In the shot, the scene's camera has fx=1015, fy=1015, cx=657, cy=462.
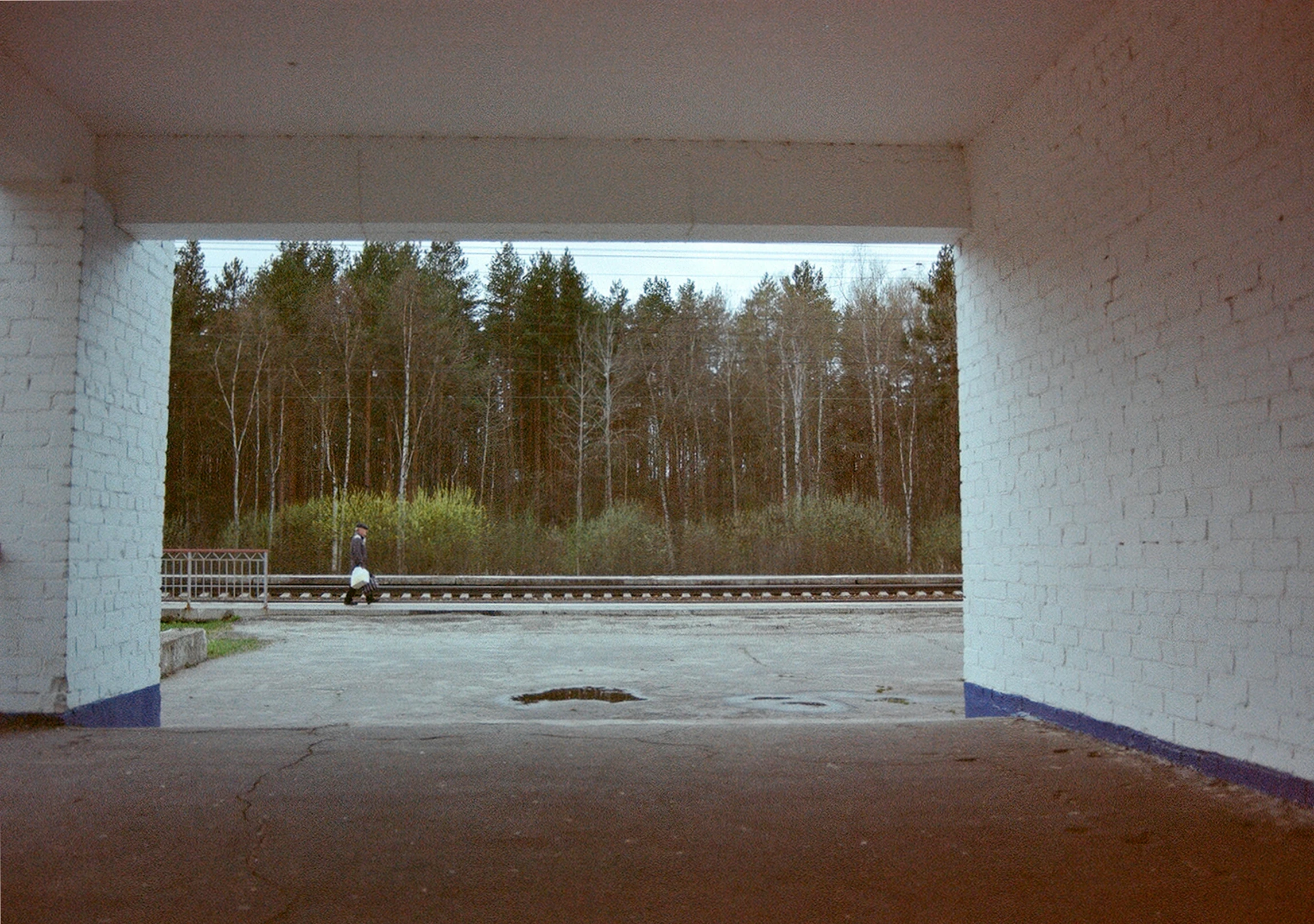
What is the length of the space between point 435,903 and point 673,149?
19.6 ft

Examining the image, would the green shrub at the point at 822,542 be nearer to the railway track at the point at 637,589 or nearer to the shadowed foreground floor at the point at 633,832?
the railway track at the point at 637,589

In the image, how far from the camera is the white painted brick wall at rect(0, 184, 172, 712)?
680 centimetres

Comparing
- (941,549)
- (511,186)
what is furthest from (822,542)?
(511,186)

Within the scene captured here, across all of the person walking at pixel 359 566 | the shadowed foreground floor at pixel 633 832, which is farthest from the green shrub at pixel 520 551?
Result: the shadowed foreground floor at pixel 633 832

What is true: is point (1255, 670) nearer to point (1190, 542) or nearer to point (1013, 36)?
point (1190, 542)

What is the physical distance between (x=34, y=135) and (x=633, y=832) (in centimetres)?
595

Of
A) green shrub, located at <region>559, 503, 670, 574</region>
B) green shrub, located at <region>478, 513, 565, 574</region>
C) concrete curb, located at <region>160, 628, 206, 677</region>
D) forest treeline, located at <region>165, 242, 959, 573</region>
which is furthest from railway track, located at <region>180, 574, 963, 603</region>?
forest treeline, located at <region>165, 242, 959, 573</region>

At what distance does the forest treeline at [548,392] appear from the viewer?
111 ft

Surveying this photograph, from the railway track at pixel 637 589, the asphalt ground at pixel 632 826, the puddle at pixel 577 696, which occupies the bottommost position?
the puddle at pixel 577 696

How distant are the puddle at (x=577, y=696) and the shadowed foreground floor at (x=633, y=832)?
3242 millimetres

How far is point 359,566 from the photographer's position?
1947 cm

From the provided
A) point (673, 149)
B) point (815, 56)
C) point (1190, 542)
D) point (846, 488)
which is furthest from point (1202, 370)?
point (846, 488)

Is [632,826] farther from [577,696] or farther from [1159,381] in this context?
[577,696]

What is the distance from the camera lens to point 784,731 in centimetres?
662
